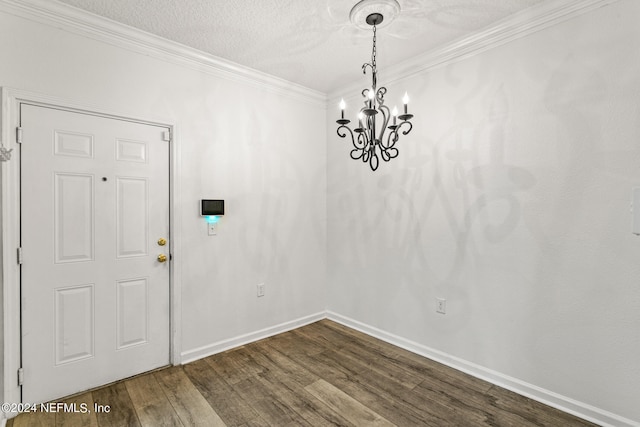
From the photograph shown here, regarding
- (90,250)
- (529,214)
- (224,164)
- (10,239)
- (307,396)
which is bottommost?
Result: (307,396)

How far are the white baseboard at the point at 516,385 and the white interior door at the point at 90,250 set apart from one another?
2.17 m

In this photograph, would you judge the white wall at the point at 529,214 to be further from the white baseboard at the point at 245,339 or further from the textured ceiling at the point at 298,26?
the white baseboard at the point at 245,339

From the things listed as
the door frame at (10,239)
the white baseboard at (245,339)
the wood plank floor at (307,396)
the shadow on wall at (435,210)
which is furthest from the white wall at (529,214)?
the door frame at (10,239)

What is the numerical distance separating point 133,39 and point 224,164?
1175mm

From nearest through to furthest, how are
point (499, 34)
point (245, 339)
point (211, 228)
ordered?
point (499, 34), point (211, 228), point (245, 339)

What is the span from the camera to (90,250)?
2.28 m

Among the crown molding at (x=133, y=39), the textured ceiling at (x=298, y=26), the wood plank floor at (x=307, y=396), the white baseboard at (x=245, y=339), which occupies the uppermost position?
the textured ceiling at (x=298, y=26)

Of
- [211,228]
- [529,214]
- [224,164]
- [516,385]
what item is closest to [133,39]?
[224,164]

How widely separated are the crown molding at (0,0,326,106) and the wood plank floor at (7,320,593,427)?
2.61m

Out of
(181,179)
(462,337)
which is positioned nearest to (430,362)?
(462,337)

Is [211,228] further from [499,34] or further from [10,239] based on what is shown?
[499,34]

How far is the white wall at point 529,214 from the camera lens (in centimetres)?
189

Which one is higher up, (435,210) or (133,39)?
(133,39)

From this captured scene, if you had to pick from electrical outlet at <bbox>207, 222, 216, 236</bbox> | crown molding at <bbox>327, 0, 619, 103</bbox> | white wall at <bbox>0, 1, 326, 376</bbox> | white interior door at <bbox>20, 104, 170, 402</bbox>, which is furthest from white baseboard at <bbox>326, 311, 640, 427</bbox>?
crown molding at <bbox>327, 0, 619, 103</bbox>
